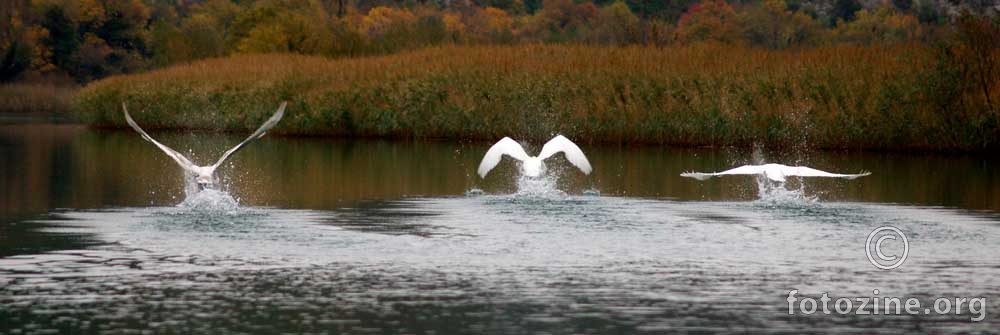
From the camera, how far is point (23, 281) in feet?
49.0

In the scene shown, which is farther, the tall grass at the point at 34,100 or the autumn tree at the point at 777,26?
the autumn tree at the point at 777,26

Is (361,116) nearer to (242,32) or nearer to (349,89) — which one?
(349,89)

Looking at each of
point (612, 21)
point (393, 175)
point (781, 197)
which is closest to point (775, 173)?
point (781, 197)

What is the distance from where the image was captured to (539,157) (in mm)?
23328

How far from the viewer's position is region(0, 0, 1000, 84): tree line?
224 ft

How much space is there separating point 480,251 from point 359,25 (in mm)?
88353

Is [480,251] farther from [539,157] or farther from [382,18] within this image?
[382,18]

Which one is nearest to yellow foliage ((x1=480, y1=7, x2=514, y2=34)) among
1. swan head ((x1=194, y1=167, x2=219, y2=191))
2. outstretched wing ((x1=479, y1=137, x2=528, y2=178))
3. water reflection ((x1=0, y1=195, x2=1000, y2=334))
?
outstretched wing ((x1=479, y1=137, x2=528, y2=178))

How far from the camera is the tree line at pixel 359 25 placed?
6838 cm

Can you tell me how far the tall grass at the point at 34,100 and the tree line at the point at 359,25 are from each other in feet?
14.1

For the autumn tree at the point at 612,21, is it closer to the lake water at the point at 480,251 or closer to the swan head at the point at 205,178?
the lake water at the point at 480,251

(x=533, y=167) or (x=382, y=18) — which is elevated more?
(x=382, y=18)

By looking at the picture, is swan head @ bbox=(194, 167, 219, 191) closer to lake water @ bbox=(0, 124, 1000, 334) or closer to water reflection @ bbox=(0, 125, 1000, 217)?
lake water @ bbox=(0, 124, 1000, 334)

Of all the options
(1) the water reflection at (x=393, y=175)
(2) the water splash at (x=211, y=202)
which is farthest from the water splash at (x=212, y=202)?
(1) the water reflection at (x=393, y=175)
